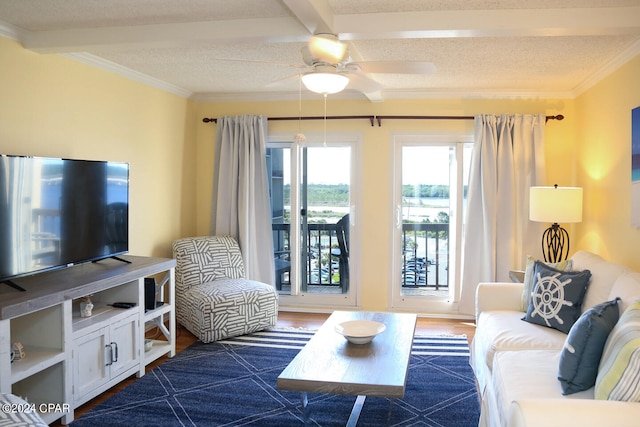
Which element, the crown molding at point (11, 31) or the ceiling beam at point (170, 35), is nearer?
the ceiling beam at point (170, 35)

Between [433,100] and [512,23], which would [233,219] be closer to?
[433,100]

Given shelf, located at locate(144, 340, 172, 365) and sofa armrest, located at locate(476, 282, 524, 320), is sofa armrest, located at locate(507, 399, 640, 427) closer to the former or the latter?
sofa armrest, located at locate(476, 282, 524, 320)

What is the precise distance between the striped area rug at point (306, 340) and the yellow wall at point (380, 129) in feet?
3.24

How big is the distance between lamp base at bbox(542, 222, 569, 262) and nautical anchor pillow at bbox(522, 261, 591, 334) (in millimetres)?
1362

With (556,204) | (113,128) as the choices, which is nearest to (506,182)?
(556,204)

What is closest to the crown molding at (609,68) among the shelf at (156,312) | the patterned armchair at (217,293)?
the patterned armchair at (217,293)

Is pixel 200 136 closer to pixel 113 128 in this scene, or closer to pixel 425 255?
pixel 113 128

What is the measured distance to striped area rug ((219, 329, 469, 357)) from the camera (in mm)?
4338

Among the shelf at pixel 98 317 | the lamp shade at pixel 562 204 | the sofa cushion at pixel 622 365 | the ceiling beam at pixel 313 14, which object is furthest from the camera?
the lamp shade at pixel 562 204

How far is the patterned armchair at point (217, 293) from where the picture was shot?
4.50 metres

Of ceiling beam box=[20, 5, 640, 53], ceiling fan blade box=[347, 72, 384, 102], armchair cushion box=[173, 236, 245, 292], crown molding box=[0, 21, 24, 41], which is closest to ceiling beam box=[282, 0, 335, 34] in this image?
ceiling beam box=[20, 5, 640, 53]

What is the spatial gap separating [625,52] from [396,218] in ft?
8.42

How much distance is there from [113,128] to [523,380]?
141 inches

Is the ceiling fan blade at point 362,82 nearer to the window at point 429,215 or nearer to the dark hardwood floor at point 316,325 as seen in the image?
the window at point 429,215
